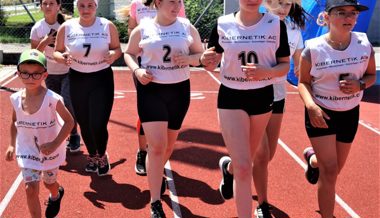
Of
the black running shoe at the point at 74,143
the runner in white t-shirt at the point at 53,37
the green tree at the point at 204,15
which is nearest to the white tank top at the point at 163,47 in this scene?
the runner in white t-shirt at the point at 53,37

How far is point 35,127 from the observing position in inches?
145

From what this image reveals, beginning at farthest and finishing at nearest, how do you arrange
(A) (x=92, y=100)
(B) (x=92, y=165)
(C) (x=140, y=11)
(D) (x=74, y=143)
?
(D) (x=74, y=143), (C) (x=140, y=11), (B) (x=92, y=165), (A) (x=92, y=100)

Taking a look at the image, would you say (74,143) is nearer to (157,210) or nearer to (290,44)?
(157,210)

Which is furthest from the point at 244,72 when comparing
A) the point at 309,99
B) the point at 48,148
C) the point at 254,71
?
the point at 48,148

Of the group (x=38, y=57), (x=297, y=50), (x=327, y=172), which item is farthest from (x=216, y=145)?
(x=38, y=57)

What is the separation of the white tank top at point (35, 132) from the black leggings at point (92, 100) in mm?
1251

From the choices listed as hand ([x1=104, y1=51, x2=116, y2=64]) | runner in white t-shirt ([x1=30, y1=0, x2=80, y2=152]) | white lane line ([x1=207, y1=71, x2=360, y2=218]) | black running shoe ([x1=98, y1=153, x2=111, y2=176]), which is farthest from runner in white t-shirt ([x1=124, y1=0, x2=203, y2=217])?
runner in white t-shirt ([x1=30, y1=0, x2=80, y2=152])

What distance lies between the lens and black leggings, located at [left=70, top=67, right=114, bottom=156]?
197 inches

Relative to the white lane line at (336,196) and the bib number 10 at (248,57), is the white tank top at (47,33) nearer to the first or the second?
the bib number 10 at (248,57)

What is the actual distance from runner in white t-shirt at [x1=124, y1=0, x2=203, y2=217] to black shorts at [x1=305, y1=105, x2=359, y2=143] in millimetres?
1168

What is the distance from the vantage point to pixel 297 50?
14.5ft

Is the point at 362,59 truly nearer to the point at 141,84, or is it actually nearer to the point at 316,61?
the point at 316,61

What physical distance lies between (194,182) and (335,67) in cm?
231

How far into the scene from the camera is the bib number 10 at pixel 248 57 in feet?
11.4
